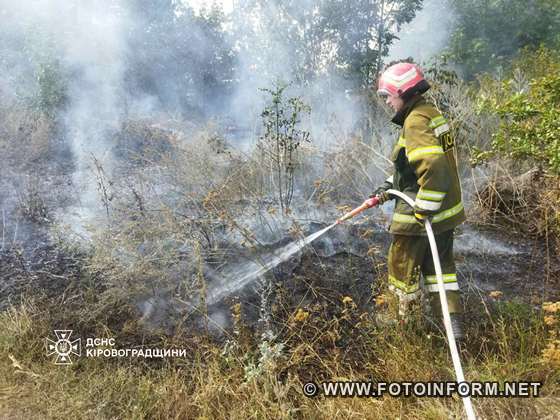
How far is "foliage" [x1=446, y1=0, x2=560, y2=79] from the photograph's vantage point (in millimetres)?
12516

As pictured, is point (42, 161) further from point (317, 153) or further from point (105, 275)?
point (317, 153)

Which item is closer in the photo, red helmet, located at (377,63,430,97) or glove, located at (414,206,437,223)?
glove, located at (414,206,437,223)

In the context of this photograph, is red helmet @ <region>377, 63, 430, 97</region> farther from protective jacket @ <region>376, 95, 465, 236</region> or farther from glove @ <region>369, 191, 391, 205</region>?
glove @ <region>369, 191, 391, 205</region>

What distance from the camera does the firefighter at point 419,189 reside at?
7.48 ft

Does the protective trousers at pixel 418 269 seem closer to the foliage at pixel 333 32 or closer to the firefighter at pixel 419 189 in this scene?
the firefighter at pixel 419 189

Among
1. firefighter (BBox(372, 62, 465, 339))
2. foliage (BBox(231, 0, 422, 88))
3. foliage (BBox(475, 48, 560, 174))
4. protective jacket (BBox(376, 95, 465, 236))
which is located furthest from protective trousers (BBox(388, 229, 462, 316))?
foliage (BBox(231, 0, 422, 88))

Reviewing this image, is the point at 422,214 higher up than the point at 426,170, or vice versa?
the point at 426,170

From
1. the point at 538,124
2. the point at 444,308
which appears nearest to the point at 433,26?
the point at 538,124

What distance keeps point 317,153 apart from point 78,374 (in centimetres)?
377

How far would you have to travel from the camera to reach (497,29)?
43.2 feet

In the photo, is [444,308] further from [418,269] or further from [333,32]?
[333,32]

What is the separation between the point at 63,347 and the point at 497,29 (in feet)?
50.9

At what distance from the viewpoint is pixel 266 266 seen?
11.0ft

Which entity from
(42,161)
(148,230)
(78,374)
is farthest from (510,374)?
(42,161)
